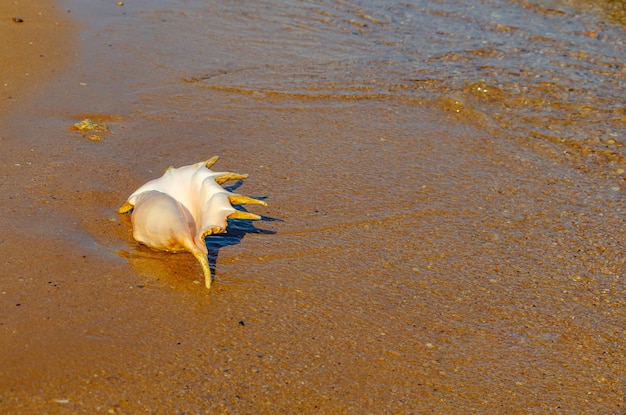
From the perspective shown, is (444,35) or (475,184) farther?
(444,35)

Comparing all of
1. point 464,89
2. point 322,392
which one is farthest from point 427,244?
point 464,89

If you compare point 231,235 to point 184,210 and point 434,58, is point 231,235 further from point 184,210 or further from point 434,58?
point 434,58

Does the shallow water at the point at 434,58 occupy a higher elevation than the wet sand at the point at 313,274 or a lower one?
higher

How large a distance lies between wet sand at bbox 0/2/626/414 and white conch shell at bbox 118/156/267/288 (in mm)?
101

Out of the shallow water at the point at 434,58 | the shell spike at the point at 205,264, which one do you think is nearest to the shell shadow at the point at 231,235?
the shell spike at the point at 205,264

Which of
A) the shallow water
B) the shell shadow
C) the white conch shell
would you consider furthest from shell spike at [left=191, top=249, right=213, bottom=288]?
the shallow water

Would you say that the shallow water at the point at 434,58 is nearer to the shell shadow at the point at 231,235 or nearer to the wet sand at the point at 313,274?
the wet sand at the point at 313,274

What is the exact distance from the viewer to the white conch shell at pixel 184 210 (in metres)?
3.44

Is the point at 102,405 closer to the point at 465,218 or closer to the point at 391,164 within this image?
the point at 465,218

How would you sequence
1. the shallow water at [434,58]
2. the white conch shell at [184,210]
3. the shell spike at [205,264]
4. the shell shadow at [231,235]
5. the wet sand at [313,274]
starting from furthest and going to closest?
1. the shallow water at [434,58]
2. the shell shadow at [231,235]
3. the white conch shell at [184,210]
4. the shell spike at [205,264]
5. the wet sand at [313,274]

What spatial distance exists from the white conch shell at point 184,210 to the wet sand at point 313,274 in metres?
0.10

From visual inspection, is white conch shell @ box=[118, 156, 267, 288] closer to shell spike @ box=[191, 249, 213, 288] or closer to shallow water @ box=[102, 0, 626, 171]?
shell spike @ box=[191, 249, 213, 288]

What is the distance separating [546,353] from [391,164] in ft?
6.06

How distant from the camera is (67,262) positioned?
337 centimetres
